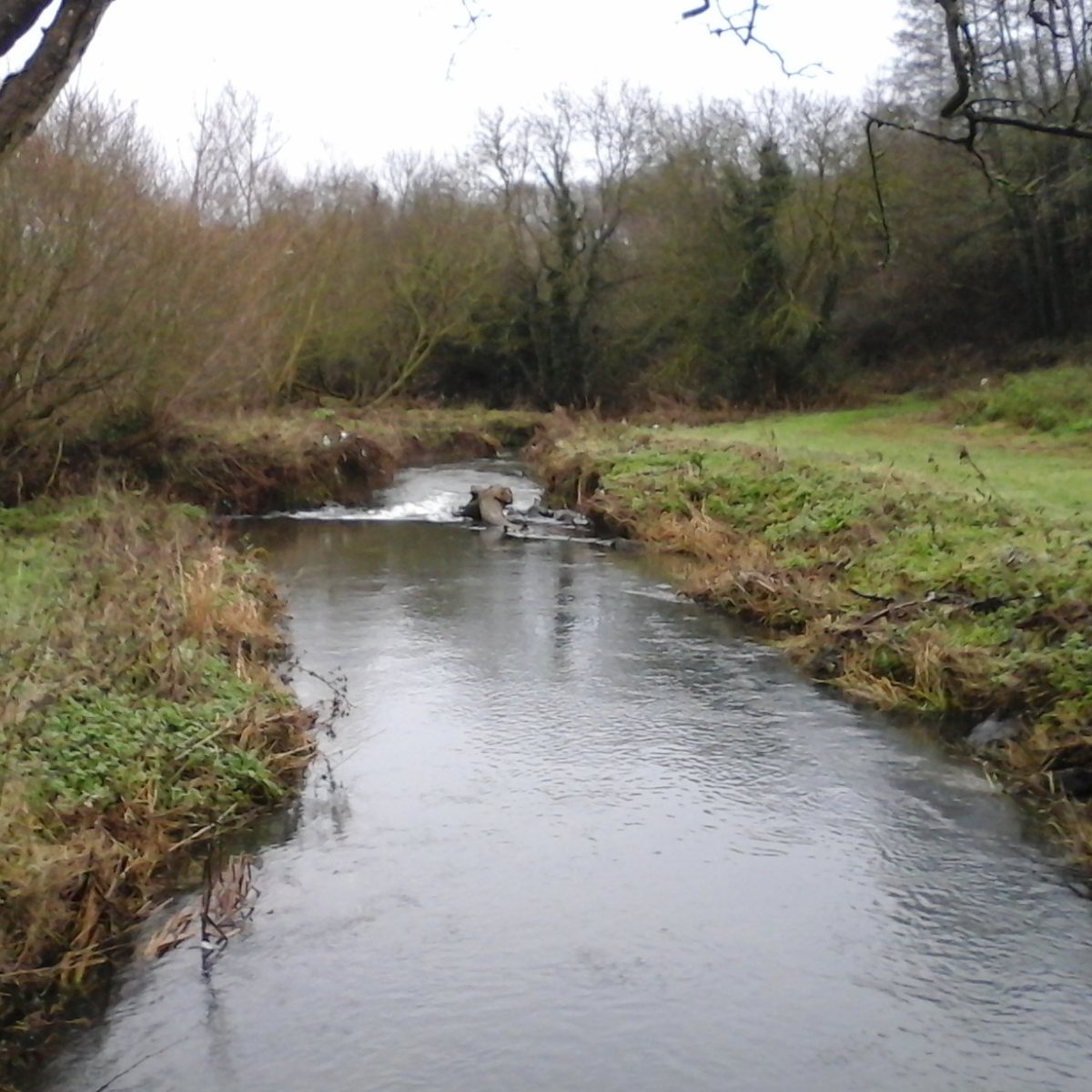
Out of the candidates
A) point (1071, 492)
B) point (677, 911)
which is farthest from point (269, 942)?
point (1071, 492)

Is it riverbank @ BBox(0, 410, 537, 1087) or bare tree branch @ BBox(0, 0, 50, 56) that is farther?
riverbank @ BBox(0, 410, 537, 1087)

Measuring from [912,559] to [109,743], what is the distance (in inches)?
357

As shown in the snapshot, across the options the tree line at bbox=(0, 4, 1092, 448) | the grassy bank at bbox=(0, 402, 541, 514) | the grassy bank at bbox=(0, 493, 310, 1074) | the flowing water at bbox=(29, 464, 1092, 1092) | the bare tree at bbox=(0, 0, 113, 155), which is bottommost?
the flowing water at bbox=(29, 464, 1092, 1092)

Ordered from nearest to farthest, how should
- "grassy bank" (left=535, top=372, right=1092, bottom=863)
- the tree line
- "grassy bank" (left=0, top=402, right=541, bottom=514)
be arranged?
"grassy bank" (left=535, top=372, right=1092, bottom=863)
"grassy bank" (left=0, top=402, right=541, bottom=514)
the tree line

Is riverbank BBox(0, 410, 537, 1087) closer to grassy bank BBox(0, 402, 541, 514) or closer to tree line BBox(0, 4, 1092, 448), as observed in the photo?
grassy bank BBox(0, 402, 541, 514)

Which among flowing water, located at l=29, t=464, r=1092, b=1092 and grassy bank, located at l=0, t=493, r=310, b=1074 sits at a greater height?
grassy bank, located at l=0, t=493, r=310, b=1074

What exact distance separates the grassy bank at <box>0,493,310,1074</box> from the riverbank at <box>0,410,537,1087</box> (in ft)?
0.04

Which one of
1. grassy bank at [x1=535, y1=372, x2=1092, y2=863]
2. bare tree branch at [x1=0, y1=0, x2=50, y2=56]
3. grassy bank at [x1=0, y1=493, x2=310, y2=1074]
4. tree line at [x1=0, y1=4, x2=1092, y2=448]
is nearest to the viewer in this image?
bare tree branch at [x1=0, y1=0, x2=50, y2=56]

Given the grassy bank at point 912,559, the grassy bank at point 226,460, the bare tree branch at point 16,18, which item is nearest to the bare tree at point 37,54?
the bare tree branch at point 16,18

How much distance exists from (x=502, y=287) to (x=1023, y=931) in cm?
3916

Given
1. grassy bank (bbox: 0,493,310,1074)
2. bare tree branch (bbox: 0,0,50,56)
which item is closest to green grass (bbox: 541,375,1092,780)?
grassy bank (bbox: 0,493,310,1074)

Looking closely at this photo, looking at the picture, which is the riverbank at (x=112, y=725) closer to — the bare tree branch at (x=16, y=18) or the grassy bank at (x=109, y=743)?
the grassy bank at (x=109, y=743)

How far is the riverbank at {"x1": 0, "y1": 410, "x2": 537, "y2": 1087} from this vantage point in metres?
6.68

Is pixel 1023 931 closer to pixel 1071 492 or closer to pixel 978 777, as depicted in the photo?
pixel 978 777
